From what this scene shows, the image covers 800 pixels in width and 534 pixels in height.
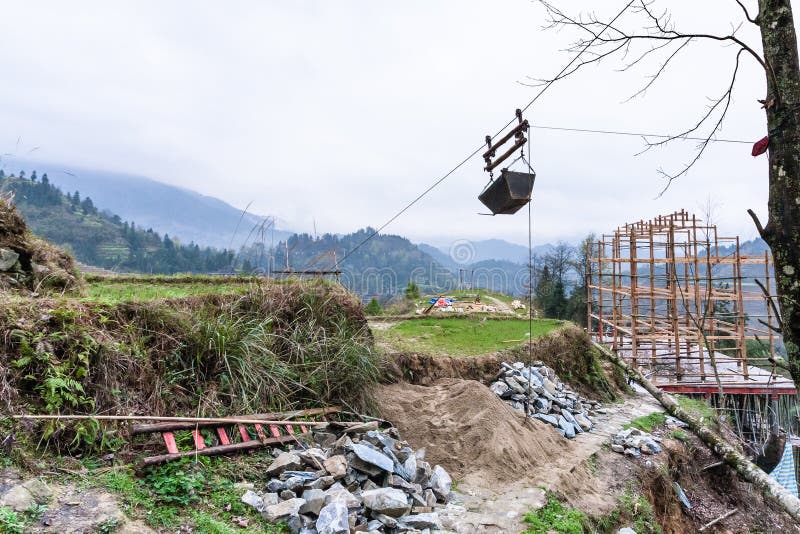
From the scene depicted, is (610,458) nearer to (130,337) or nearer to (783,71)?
(783,71)

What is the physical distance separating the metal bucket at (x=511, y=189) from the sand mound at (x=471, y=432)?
2531mm

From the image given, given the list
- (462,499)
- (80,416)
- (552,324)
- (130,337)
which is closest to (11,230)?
(130,337)

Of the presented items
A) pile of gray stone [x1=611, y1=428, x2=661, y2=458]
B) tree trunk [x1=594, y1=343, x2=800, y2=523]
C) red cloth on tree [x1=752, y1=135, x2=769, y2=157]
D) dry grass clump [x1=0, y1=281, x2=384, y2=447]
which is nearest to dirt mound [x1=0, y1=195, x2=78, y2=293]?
dry grass clump [x1=0, y1=281, x2=384, y2=447]

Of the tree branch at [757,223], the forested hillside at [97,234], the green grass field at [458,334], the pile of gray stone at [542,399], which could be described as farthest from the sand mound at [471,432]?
A: the forested hillside at [97,234]

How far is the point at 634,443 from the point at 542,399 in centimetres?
145

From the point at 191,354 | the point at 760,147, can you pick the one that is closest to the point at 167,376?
the point at 191,354

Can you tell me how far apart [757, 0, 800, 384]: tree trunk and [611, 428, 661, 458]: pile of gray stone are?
476 centimetres

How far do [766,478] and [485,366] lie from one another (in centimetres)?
414

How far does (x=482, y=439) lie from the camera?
5.35 m

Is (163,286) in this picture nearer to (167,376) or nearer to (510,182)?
(167,376)

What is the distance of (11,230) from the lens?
5465 millimetres

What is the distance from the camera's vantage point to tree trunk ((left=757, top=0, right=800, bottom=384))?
254 cm

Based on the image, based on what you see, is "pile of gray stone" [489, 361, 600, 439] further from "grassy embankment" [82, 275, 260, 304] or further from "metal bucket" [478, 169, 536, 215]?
"grassy embankment" [82, 275, 260, 304]

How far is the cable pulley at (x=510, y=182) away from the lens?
508 centimetres
